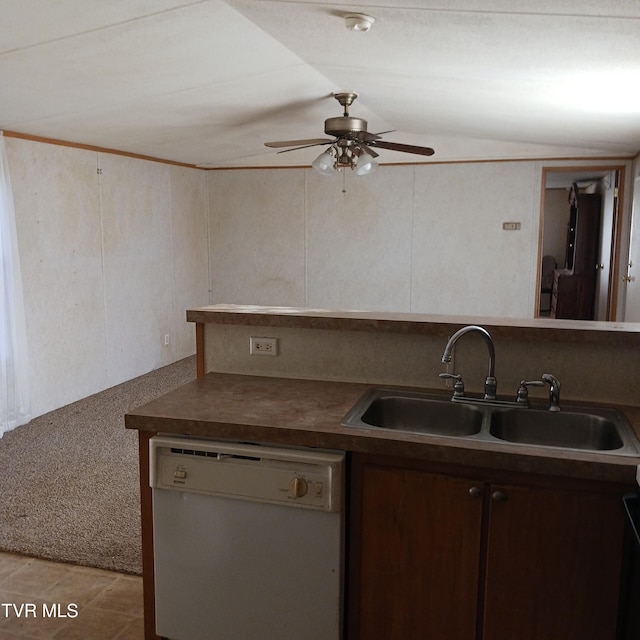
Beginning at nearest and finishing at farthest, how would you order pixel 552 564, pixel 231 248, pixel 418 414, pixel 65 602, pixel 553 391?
pixel 552 564, pixel 553 391, pixel 418 414, pixel 65 602, pixel 231 248

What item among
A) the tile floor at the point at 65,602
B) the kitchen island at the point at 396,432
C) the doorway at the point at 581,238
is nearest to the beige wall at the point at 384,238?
the doorway at the point at 581,238

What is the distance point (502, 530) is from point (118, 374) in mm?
4843

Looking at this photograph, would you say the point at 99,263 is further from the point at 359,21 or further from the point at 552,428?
the point at 552,428

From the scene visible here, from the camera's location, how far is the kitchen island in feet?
5.38

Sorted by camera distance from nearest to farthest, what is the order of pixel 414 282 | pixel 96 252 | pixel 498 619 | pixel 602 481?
1. pixel 602 481
2. pixel 498 619
3. pixel 96 252
4. pixel 414 282

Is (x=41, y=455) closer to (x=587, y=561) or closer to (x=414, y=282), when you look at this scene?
(x=587, y=561)

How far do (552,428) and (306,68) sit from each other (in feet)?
8.89

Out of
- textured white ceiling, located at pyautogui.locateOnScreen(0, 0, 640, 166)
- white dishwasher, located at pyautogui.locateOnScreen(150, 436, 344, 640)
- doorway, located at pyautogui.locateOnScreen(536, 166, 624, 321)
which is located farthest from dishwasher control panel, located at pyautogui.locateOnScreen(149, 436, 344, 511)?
doorway, located at pyautogui.locateOnScreen(536, 166, 624, 321)

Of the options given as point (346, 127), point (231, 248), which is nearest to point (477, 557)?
point (346, 127)

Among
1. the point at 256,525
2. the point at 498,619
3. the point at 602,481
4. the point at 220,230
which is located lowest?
the point at 498,619

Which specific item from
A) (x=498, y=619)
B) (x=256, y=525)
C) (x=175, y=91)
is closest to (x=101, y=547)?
(x=256, y=525)

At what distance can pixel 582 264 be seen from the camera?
8.66 metres

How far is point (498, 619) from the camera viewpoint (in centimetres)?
172

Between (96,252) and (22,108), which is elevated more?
(22,108)
